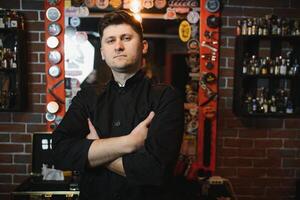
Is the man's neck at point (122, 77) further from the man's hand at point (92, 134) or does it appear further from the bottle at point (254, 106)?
the bottle at point (254, 106)

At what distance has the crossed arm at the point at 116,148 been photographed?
1.41 m

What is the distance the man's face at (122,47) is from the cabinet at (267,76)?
135cm

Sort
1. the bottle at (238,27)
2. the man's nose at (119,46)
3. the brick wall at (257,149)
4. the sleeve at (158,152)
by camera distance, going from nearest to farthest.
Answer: the sleeve at (158,152)
the man's nose at (119,46)
the bottle at (238,27)
the brick wall at (257,149)

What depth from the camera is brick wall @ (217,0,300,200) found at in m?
2.81

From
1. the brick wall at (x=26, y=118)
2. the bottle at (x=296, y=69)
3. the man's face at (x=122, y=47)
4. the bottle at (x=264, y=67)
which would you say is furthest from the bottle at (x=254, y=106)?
the brick wall at (x=26, y=118)

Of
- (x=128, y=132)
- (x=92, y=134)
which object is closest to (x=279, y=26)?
(x=128, y=132)

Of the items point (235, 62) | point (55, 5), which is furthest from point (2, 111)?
point (235, 62)

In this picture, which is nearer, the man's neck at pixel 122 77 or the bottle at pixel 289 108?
the man's neck at pixel 122 77

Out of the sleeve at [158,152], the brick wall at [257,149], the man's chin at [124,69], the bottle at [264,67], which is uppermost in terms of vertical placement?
the bottle at [264,67]

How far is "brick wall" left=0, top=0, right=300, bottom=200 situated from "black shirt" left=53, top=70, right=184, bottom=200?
128 cm

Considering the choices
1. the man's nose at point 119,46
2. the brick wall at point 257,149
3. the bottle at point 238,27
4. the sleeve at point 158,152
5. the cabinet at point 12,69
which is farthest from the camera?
the brick wall at point 257,149

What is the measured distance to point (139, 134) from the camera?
1431 millimetres

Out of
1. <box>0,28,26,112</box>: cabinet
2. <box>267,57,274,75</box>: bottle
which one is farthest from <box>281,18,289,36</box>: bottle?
<box>0,28,26,112</box>: cabinet

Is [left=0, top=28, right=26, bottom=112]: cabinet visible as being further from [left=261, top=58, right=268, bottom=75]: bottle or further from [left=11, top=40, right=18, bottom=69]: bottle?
[left=261, top=58, right=268, bottom=75]: bottle
